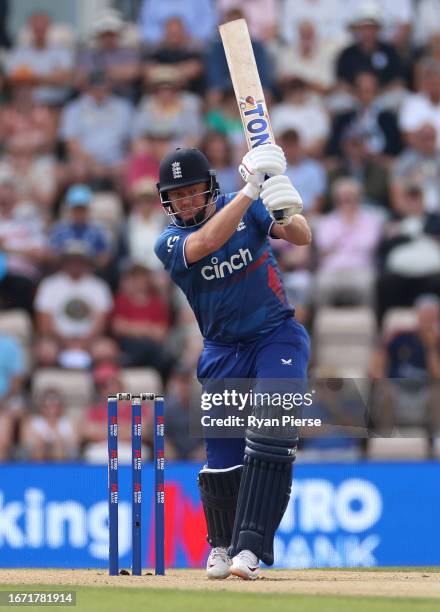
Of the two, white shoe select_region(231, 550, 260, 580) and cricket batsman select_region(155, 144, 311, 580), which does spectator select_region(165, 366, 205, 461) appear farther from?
white shoe select_region(231, 550, 260, 580)

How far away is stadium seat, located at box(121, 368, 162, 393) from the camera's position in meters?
13.0

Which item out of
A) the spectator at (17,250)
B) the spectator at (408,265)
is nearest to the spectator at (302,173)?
the spectator at (408,265)

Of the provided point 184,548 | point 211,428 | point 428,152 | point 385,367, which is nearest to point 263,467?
point 211,428

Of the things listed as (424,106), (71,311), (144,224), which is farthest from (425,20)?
(71,311)

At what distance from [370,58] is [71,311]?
425cm

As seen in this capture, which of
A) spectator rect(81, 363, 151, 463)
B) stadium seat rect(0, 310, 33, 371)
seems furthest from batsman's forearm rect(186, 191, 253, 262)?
stadium seat rect(0, 310, 33, 371)

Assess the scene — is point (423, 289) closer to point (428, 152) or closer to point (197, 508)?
point (428, 152)

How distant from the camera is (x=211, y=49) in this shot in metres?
16.0

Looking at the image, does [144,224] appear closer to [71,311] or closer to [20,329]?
[71,311]

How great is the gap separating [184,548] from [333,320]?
9.69ft

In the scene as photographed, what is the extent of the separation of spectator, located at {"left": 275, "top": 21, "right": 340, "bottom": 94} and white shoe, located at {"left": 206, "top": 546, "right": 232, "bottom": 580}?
345 inches

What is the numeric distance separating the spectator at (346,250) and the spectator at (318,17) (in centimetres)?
258

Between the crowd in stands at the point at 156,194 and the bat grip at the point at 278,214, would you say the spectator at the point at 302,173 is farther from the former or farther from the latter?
the bat grip at the point at 278,214

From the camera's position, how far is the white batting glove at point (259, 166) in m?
7.38
